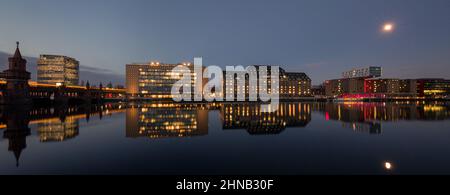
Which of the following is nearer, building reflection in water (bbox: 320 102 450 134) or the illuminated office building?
building reflection in water (bbox: 320 102 450 134)

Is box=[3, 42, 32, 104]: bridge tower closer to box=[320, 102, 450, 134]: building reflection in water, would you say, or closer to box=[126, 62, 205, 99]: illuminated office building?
box=[320, 102, 450, 134]: building reflection in water

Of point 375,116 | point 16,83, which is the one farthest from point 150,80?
point 375,116

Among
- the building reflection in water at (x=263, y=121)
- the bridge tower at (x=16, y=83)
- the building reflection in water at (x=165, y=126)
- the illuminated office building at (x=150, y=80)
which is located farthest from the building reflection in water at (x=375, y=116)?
the illuminated office building at (x=150, y=80)

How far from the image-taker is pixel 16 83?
7356cm

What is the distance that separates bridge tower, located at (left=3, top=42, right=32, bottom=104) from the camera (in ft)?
238

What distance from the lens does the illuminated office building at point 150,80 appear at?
190 metres

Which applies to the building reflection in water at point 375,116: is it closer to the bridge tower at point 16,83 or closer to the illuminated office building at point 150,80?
the bridge tower at point 16,83

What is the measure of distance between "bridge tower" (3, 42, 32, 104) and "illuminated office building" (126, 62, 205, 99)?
111585mm

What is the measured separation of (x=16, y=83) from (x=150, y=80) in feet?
393

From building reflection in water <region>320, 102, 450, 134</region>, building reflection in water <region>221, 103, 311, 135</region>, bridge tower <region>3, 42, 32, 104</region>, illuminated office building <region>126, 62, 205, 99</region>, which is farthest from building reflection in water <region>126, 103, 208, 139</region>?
illuminated office building <region>126, 62, 205, 99</region>

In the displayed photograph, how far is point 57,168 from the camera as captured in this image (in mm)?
12766
